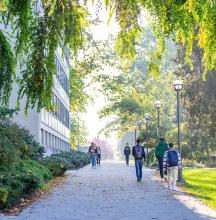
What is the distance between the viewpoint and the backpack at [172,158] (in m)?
17.9

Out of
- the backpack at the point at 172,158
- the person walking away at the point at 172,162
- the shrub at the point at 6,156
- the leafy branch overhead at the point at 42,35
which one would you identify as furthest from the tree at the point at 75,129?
the leafy branch overhead at the point at 42,35

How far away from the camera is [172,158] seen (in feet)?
58.9

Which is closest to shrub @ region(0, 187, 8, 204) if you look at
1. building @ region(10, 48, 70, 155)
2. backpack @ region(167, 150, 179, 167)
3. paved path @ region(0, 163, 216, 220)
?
paved path @ region(0, 163, 216, 220)

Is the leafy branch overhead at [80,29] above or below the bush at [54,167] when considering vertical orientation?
above

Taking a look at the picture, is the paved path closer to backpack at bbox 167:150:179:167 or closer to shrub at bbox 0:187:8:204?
shrub at bbox 0:187:8:204

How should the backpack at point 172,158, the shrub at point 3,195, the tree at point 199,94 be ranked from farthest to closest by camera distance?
1. the tree at point 199,94
2. the backpack at point 172,158
3. the shrub at point 3,195

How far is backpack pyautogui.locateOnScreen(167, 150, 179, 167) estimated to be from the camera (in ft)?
58.7

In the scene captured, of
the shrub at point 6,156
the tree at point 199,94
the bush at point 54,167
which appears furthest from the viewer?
the tree at point 199,94

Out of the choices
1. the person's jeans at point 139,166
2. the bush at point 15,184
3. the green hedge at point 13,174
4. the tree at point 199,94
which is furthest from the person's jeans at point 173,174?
the tree at point 199,94

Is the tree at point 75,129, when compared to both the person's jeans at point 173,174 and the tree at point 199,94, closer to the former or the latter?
the tree at point 199,94

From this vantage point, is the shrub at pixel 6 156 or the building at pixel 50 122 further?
the building at pixel 50 122

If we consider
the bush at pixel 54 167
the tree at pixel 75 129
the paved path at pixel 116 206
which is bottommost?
the paved path at pixel 116 206

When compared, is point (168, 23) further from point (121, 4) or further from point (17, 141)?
point (17, 141)

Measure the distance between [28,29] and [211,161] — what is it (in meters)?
45.9
